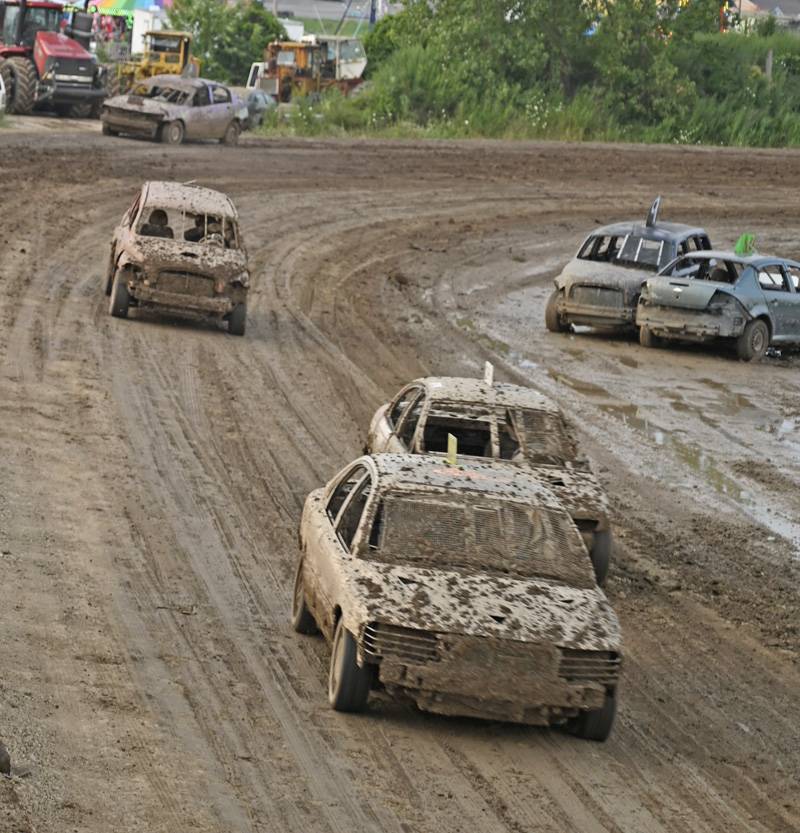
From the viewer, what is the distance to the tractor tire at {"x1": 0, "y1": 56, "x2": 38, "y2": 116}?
151ft

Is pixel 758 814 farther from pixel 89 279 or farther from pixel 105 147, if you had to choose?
pixel 105 147

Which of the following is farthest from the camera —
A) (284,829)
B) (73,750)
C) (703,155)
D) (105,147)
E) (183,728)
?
(703,155)

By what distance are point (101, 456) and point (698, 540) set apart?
540cm

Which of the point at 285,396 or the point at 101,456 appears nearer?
the point at 101,456

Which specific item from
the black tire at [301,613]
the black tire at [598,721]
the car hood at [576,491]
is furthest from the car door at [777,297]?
the black tire at [598,721]

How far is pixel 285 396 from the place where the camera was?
19812mm

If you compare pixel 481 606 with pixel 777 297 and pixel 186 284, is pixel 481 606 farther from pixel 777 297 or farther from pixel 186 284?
pixel 777 297

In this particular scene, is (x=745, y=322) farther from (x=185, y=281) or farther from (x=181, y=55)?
(x=181, y=55)

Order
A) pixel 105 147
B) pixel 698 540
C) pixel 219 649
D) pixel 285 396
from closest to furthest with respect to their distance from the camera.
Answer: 1. pixel 219 649
2. pixel 698 540
3. pixel 285 396
4. pixel 105 147

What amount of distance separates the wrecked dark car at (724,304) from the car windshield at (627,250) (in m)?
0.75

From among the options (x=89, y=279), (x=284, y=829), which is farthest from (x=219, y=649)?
(x=89, y=279)

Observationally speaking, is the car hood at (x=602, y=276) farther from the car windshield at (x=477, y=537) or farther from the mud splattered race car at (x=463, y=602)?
the car windshield at (x=477, y=537)

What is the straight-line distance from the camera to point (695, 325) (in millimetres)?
25172

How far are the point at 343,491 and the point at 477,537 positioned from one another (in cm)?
130
